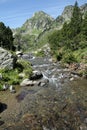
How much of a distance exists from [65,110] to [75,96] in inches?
210

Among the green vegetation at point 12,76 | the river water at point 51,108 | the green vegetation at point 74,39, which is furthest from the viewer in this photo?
the green vegetation at point 74,39

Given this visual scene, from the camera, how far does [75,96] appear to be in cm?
2891

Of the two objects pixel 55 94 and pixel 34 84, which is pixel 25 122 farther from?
pixel 34 84

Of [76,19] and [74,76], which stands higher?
[76,19]

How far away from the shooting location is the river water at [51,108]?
66.9 ft

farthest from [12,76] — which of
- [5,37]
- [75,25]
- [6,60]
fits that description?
[5,37]

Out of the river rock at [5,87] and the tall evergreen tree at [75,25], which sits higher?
the tall evergreen tree at [75,25]

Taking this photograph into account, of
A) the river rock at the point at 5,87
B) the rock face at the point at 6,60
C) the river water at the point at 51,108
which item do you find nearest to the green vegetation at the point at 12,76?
the river rock at the point at 5,87

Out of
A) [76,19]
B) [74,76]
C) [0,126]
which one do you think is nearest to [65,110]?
[0,126]

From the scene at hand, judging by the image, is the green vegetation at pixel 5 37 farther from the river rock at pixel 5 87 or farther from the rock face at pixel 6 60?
the river rock at pixel 5 87

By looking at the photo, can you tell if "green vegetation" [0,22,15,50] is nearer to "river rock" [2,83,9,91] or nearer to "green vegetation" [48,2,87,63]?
"green vegetation" [48,2,87,63]

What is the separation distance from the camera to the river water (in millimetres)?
20406

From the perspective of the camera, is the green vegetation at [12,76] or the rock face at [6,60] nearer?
the green vegetation at [12,76]

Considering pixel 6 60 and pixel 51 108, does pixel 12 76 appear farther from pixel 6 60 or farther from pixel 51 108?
pixel 51 108
